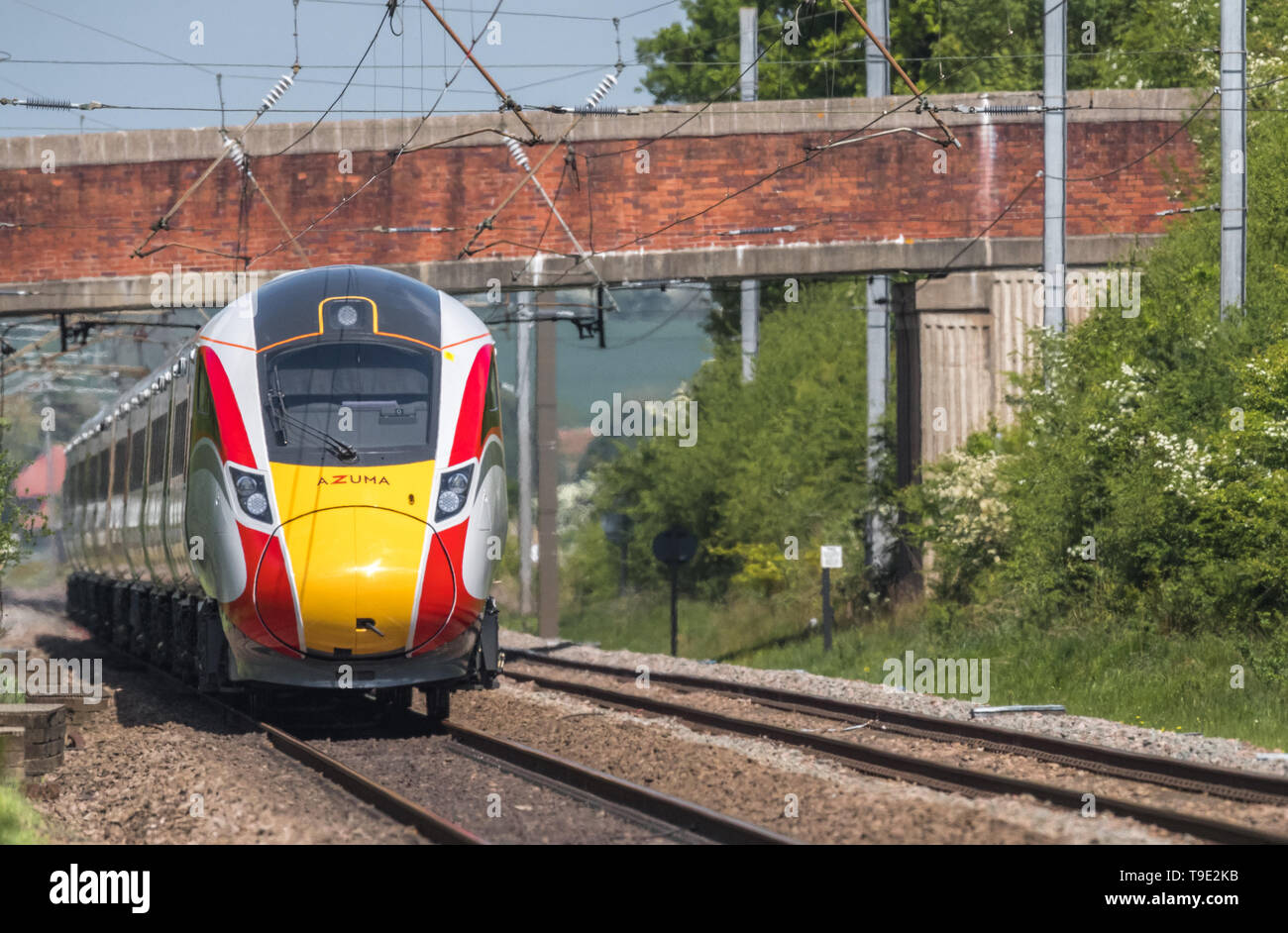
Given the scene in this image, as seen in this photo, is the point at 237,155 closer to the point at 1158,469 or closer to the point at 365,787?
the point at 1158,469

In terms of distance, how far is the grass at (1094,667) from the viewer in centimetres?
1382

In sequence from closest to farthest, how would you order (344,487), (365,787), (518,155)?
(365,787) → (344,487) → (518,155)

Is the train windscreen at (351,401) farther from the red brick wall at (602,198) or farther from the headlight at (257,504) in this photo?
the red brick wall at (602,198)

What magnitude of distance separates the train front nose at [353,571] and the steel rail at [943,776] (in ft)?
10.8

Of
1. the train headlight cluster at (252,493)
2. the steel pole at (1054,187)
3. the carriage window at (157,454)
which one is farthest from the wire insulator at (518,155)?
the train headlight cluster at (252,493)

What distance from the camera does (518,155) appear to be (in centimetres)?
2342

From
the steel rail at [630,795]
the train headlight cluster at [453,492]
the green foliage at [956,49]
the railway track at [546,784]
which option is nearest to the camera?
the steel rail at [630,795]

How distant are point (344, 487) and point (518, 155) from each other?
12.4 meters

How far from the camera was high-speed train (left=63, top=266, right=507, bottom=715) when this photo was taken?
Answer: 1193 cm

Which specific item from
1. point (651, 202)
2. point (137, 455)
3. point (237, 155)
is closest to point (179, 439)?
point (137, 455)

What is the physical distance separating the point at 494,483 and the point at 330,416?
148 cm

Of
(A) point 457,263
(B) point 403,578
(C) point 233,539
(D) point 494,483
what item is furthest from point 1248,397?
(A) point 457,263

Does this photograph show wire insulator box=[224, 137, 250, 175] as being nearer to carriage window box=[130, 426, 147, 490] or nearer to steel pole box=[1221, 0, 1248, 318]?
carriage window box=[130, 426, 147, 490]

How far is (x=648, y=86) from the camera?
52.7m
